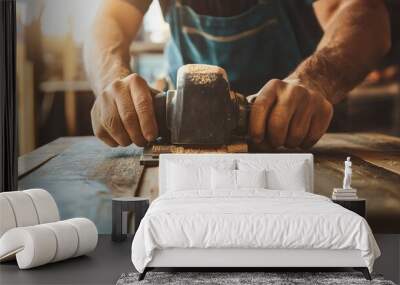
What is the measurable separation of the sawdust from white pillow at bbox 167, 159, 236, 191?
39.2 inches

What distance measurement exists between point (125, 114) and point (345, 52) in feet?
8.25

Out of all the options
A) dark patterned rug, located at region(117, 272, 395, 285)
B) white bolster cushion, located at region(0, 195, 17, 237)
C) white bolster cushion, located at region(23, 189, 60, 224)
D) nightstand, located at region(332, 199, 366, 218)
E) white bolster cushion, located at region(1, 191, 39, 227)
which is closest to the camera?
dark patterned rug, located at region(117, 272, 395, 285)

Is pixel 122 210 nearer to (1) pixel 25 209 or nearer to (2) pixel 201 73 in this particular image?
(1) pixel 25 209

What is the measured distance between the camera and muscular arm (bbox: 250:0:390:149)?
298 inches

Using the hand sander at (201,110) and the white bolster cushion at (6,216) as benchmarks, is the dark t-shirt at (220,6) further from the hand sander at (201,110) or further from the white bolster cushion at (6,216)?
the white bolster cushion at (6,216)

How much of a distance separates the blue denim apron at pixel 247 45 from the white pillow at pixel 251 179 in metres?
1.19

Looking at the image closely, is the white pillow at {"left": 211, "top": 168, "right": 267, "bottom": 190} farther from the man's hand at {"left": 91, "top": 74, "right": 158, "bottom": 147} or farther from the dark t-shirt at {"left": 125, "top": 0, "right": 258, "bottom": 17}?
the dark t-shirt at {"left": 125, "top": 0, "right": 258, "bottom": 17}

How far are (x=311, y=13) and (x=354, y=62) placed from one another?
0.72m

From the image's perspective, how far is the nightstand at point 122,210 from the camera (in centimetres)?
703

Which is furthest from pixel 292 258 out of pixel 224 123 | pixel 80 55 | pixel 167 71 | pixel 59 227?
pixel 80 55

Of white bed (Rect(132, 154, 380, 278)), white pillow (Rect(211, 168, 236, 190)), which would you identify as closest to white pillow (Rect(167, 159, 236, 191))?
white pillow (Rect(211, 168, 236, 190))

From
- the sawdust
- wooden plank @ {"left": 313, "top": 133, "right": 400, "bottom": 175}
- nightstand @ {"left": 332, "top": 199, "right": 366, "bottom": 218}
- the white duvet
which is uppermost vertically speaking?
the sawdust

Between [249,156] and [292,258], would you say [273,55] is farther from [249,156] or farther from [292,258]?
[292,258]

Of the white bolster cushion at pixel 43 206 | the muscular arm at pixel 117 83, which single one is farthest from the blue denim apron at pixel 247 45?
the white bolster cushion at pixel 43 206
